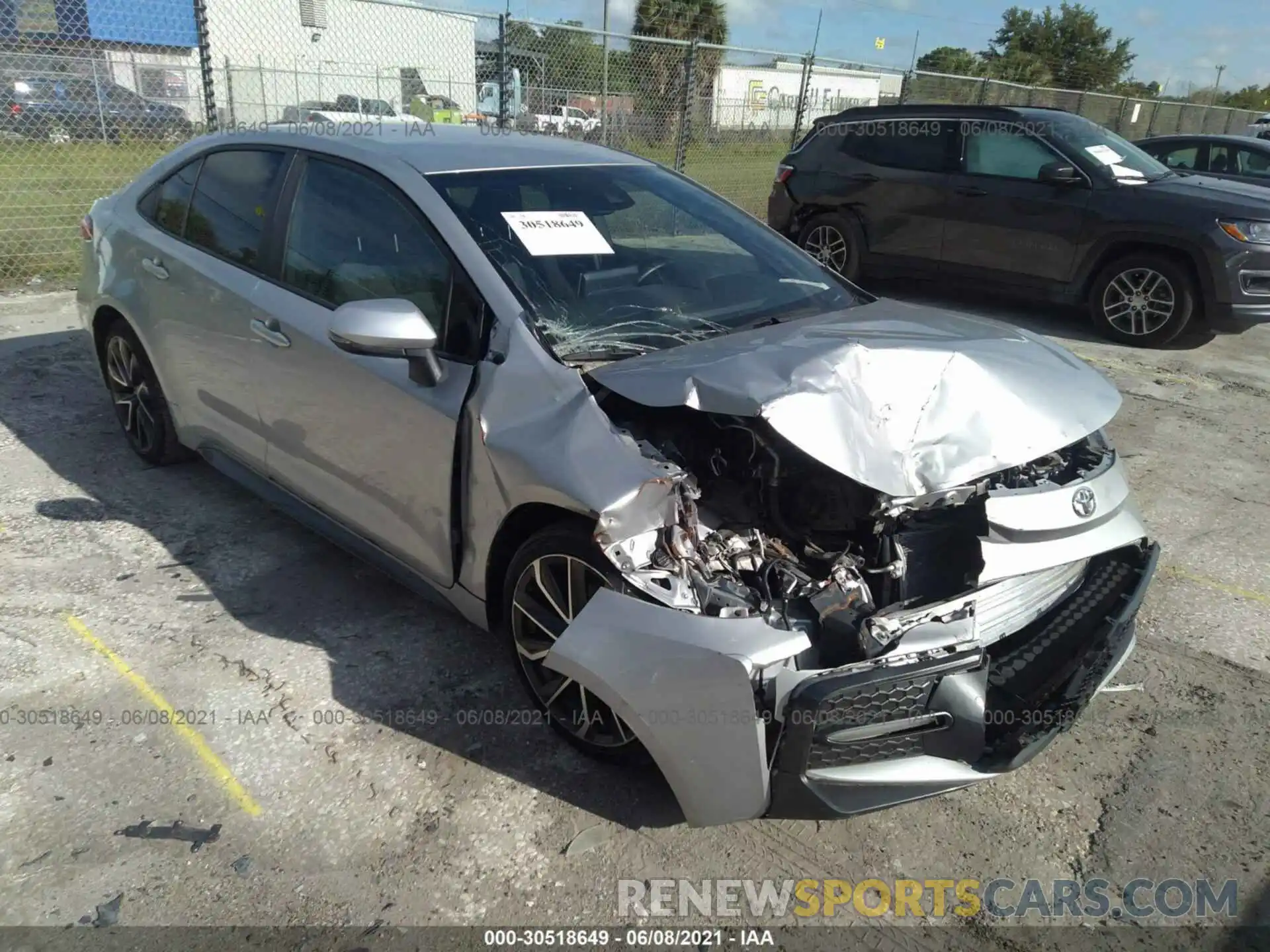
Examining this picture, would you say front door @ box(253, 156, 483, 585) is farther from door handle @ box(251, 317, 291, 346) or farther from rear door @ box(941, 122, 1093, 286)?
rear door @ box(941, 122, 1093, 286)

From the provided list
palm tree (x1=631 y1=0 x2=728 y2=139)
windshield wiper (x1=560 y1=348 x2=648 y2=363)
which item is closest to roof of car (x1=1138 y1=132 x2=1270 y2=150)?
palm tree (x1=631 y1=0 x2=728 y2=139)

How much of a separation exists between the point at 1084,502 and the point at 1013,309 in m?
7.00

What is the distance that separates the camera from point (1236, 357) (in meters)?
7.69

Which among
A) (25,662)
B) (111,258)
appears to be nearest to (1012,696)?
(25,662)

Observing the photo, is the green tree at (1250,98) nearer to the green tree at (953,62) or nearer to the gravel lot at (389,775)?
the green tree at (953,62)

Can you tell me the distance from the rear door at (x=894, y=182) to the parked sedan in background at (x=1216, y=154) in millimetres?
4245

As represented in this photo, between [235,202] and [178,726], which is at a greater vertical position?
[235,202]

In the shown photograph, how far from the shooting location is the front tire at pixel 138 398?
440cm

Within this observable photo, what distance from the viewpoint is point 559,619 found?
8.63ft

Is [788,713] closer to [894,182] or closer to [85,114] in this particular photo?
[894,182]

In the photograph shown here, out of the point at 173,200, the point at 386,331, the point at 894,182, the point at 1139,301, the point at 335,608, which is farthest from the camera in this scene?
the point at 894,182

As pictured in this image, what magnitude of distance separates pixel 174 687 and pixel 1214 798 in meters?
3.23

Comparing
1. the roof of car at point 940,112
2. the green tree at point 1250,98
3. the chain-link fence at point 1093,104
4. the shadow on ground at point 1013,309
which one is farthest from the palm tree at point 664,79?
the green tree at point 1250,98


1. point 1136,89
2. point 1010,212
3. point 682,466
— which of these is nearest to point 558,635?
point 682,466
